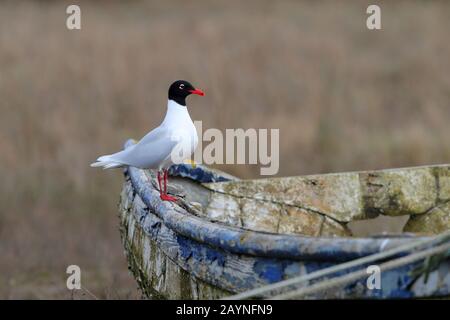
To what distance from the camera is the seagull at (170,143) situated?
532 centimetres

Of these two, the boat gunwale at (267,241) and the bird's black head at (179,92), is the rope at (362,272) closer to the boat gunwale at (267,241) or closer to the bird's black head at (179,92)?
the boat gunwale at (267,241)

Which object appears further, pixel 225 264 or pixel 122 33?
pixel 122 33

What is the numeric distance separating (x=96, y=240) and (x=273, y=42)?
520 centimetres

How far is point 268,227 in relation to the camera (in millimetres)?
6531

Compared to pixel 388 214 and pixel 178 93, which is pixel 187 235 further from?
pixel 388 214

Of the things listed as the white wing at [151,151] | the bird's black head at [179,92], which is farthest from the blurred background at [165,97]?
the bird's black head at [179,92]

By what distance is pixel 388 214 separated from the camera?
6664 millimetres

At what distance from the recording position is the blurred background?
961cm

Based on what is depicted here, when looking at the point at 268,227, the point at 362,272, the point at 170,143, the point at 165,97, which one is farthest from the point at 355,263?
the point at 165,97

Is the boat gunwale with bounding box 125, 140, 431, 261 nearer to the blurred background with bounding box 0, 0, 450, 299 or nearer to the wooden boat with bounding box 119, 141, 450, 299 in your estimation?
the wooden boat with bounding box 119, 141, 450, 299

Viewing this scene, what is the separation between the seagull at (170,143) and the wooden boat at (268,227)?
19 centimetres

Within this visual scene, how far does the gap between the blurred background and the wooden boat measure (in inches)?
46.5
